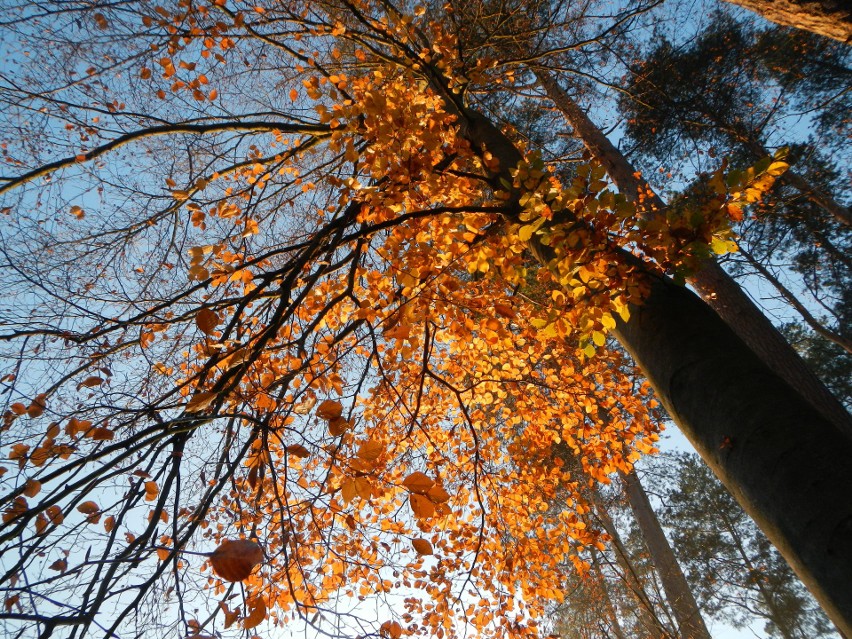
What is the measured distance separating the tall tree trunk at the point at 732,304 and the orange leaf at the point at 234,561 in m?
3.77

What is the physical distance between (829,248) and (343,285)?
9423 mm

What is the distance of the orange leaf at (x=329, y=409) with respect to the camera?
5.60 feet

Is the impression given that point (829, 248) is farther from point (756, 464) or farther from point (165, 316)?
point (165, 316)

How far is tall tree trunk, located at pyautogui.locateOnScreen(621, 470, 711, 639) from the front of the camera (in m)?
7.07

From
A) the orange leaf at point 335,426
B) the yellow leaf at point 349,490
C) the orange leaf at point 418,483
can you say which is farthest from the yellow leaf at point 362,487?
the orange leaf at point 335,426

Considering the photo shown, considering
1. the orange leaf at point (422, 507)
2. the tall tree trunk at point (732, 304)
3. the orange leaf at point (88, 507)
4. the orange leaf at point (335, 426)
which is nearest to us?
the orange leaf at point (422, 507)

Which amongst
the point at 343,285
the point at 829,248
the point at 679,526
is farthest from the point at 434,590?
the point at 679,526

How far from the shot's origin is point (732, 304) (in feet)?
17.3

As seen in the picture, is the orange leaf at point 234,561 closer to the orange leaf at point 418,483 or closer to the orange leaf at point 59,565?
the orange leaf at point 418,483

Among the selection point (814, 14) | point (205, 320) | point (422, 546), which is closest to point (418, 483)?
point (422, 546)

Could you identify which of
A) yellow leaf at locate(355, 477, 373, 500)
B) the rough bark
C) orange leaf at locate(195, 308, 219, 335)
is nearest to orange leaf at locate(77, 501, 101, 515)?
orange leaf at locate(195, 308, 219, 335)

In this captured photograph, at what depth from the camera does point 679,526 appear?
15.1 metres

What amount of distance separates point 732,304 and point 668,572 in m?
5.07

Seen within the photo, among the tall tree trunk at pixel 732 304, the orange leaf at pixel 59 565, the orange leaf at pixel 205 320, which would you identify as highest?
the tall tree trunk at pixel 732 304
